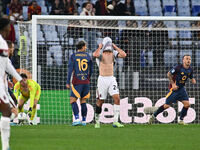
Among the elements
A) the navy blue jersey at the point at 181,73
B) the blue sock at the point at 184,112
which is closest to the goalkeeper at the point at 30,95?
the navy blue jersey at the point at 181,73

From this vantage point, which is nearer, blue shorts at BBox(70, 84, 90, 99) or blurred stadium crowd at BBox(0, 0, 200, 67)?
blue shorts at BBox(70, 84, 90, 99)

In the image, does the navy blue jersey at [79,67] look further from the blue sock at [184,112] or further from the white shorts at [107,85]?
the blue sock at [184,112]

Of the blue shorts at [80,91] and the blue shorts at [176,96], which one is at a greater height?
the blue shorts at [80,91]

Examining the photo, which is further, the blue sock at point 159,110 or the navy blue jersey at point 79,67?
the blue sock at point 159,110

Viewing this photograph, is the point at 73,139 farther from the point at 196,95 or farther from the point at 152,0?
the point at 152,0

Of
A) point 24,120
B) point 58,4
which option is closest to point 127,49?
point 24,120

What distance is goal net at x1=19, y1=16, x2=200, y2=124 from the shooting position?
55.2 ft

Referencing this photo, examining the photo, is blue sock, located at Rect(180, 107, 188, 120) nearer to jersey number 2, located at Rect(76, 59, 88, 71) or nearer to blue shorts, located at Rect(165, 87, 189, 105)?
blue shorts, located at Rect(165, 87, 189, 105)

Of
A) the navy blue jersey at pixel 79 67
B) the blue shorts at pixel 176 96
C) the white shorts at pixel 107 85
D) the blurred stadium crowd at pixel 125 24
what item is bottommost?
the blue shorts at pixel 176 96

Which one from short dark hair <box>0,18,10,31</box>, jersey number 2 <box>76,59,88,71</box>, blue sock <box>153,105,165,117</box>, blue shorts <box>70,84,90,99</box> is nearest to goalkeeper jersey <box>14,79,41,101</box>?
blue shorts <box>70,84,90,99</box>

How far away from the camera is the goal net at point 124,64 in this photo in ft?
55.2

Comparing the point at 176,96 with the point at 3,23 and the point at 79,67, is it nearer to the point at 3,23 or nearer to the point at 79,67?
the point at 79,67

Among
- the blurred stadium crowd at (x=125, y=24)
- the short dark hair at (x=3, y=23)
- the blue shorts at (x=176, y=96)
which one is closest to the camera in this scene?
the short dark hair at (x=3, y=23)

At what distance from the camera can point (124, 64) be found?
17.9 m
